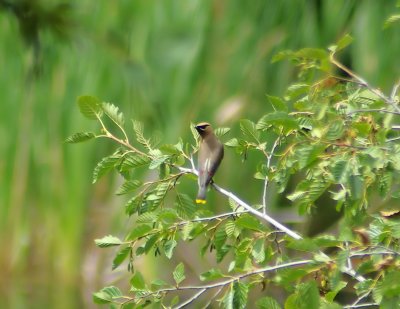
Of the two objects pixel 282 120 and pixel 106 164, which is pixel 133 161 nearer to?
pixel 106 164

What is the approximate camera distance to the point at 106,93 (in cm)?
595

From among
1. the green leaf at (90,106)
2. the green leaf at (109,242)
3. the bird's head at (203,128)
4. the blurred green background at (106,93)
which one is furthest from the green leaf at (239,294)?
the blurred green background at (106,93)

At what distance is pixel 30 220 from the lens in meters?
6.54

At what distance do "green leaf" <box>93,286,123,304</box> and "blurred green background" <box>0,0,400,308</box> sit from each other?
7.69 feet

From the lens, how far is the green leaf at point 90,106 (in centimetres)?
232

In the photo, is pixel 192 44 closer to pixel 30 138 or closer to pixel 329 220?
pixel 30 138

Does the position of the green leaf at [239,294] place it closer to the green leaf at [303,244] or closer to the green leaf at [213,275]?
the green leaf at [213,275]

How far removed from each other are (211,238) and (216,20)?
3.47 m

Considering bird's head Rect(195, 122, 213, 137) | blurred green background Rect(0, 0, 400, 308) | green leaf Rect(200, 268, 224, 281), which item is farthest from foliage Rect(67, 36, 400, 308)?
blurred green background Rect(0, 0, 400, 308)


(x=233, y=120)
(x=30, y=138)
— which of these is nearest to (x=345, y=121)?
(x=233, y=120)

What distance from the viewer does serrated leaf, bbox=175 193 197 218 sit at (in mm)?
2309

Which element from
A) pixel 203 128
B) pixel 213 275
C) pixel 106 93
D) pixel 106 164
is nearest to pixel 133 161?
pixel 106 164

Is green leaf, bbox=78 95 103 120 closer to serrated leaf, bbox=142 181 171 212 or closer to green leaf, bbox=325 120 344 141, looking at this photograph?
serrated leaf, bbox=142 181 171 212

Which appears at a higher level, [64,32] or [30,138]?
[64,32]
